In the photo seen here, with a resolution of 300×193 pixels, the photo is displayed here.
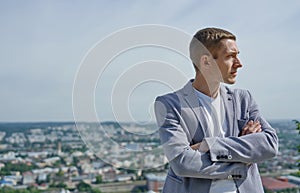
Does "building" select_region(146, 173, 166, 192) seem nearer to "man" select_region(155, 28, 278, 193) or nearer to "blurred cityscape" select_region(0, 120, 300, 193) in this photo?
"blurred cityscape" select_region(0, 120, 300, 193)

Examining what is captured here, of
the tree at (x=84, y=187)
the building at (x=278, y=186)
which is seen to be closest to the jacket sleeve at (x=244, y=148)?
the building at (x=278, y=186)

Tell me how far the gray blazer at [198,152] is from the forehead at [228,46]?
0.13 metres

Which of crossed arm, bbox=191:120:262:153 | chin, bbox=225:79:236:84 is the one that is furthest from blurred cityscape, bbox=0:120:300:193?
chin, bbox=225:79:236:84

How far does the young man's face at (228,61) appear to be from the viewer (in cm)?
93

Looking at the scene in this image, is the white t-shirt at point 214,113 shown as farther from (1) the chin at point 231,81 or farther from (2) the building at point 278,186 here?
(2) the building at point 278,186

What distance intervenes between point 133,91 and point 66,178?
13.7 ft

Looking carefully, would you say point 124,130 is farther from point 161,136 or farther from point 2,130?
point 2,130

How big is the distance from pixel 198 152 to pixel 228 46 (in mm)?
277

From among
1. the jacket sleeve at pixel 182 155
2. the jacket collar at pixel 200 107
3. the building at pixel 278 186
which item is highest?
the jacket collar at pixel 200 107

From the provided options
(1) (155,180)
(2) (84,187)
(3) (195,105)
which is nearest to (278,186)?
(1) (155,180)

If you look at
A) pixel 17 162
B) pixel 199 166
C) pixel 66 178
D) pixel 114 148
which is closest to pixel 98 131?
pixel 114 148

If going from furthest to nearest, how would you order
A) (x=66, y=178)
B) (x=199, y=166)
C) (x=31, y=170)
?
(x=31, y=170) < (x=66, y=178) < (x=199, y=166)

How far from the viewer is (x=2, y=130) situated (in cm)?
577

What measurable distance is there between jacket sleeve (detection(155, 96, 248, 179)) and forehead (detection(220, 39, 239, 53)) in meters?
0.19
